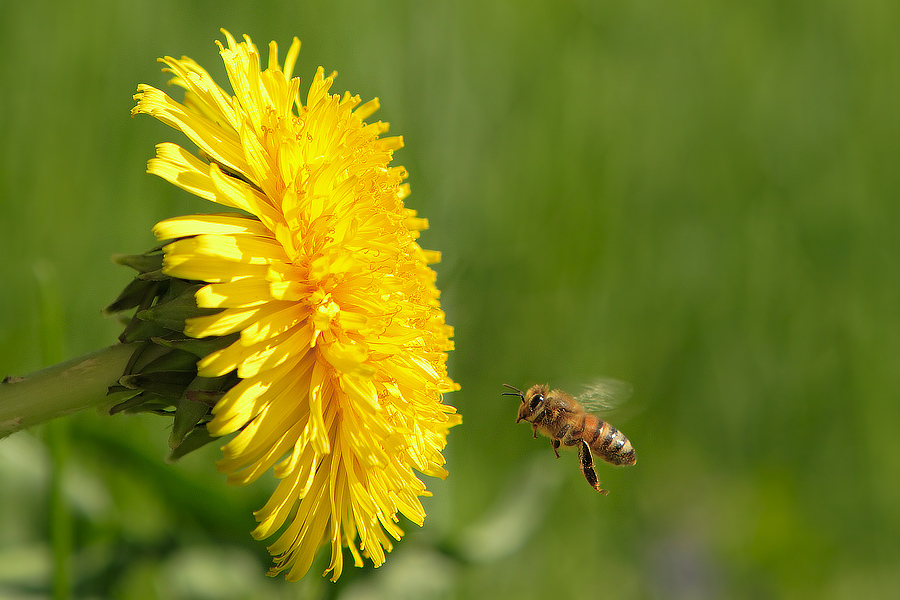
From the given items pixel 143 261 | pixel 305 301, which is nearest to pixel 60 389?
pixel 143 261

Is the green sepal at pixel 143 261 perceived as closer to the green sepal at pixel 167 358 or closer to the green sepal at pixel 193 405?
the green sepal at pixel 167 358

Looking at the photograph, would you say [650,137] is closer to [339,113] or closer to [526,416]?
[526,416]

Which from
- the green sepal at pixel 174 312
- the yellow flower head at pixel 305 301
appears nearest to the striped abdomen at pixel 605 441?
the yellow flower head at pixel 305 301

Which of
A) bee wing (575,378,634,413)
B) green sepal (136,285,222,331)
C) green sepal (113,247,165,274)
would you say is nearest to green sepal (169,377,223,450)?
green sepal (136,285,222,331)

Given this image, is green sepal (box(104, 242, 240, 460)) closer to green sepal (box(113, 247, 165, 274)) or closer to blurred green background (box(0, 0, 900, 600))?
green sepal (box(113, 247, 165, 274))

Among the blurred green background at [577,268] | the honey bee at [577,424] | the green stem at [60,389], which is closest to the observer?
the green stem at [60,389]

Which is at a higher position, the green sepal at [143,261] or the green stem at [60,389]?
the green sepal at [143,261]

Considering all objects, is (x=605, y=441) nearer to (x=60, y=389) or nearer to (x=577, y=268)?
(x=60, y=389)
